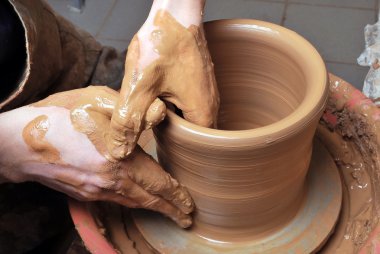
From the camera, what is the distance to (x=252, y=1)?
2.82 meters

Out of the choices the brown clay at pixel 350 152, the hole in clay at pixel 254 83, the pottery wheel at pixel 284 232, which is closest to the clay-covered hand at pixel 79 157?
the pottery wheel at pixel 284 232

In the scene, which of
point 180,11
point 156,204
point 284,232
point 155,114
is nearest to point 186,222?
point 156,204

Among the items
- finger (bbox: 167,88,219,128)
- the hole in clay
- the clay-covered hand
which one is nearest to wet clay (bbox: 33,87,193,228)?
the clay-covered hand

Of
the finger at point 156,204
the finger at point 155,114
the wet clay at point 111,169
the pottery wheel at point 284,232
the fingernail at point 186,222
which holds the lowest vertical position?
the pottery wheel at point 284,232

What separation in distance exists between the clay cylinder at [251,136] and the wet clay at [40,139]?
0.23m

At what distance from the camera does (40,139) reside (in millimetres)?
1027

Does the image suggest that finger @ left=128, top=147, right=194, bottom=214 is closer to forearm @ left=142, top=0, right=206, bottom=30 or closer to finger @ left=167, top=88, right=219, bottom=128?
finger @ left=167, top=88, right=219, bottom=128

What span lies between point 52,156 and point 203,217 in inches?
14.7

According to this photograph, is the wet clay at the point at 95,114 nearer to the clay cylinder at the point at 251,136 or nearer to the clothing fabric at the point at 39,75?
the clay cylinder at the point at 251,136

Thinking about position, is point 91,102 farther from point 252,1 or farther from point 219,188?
point 252,1

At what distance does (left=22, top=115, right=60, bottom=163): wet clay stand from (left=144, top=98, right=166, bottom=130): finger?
0.22 metres

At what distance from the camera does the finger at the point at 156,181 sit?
3.35 feet

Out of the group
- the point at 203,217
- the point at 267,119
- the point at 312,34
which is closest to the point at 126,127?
the point at 203,217

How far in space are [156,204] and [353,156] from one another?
1.93 ft
